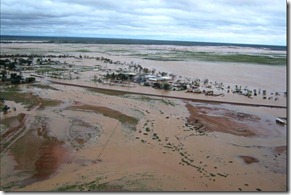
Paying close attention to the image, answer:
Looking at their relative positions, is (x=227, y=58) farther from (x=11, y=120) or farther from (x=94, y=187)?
(x=94, y=187)

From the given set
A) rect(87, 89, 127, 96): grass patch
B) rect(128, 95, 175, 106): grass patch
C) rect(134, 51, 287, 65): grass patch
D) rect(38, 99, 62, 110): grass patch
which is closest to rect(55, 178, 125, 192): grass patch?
rect(38, 99, 62, 110): grass patch

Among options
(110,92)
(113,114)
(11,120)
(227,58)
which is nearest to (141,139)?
(113,114)

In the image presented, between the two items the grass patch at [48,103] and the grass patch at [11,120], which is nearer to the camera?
the grass patch at [11,120]

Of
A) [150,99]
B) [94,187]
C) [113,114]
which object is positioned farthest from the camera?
[150,99]

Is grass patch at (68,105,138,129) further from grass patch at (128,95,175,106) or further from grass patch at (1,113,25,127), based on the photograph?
grass patch at (128,95,175,106)

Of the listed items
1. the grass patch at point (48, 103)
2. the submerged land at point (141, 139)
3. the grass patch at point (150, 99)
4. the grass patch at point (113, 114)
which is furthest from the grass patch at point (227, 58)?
the grass patch at point (113, 114)

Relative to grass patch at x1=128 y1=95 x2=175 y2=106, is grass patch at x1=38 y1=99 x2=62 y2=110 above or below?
below

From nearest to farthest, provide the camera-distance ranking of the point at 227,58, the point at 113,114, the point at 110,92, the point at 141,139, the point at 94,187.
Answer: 1. the point at 94,187
2. the point at 141,139
3. the point at 113,114
4. the point at 110,92
5. the point at 227,58

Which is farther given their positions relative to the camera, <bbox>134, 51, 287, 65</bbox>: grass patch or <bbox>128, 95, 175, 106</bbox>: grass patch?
<bbox>134, 51, 287, 65</bbox>: grass patch

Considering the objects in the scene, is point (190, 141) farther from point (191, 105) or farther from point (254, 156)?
point (191, 105)

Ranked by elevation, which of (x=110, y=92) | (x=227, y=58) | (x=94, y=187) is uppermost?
(x=227, y=58)

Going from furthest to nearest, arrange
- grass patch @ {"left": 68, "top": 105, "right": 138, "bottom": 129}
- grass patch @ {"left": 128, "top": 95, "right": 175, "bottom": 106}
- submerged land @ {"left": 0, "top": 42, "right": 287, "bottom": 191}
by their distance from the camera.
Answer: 1. grass patch @ {"left": 128, "top": 95, "right": 175, "bottom": 106}
2. grass patch @ {"left": 68, "top": 105, "right": 138, "bottom": 129}
3. submerged land @ {"left": 0, "top": 42, "right": 287, "bottom": 191}

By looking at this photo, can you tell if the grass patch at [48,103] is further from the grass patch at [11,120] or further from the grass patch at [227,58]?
the grass patch at [227,58]
